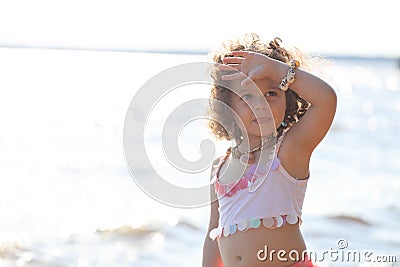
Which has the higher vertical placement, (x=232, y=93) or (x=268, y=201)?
(x=232, y=93)

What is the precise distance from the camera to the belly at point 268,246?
323 cm

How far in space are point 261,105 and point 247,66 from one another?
17 cm

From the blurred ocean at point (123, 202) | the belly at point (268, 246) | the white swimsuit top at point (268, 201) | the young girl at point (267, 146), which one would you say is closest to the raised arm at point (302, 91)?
the young girl at point (267, 146)

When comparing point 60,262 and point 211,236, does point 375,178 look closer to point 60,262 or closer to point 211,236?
point 60,262

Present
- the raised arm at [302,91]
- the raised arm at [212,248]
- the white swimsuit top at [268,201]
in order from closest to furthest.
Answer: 1. the raised arm at [302,91]
2. the white swimsuit top at [268,201]
3. the raised arm at [212,248]

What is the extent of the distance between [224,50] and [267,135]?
Answer: 398 millimetres

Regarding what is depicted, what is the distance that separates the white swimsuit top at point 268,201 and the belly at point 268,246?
0.03 metres

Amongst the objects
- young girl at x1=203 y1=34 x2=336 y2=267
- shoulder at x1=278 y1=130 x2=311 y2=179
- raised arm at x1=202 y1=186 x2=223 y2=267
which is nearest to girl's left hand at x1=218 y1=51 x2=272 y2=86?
young girl at x1=203 y1=34 x2=336 y2=267

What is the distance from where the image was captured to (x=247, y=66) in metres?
3.20

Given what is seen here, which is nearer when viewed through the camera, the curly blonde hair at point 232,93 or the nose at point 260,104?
the nose at point 260,104

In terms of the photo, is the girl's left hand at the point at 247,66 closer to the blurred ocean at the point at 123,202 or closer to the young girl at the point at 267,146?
the young girl at the point at 267,146

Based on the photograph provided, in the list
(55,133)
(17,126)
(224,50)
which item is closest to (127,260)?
(224,50)

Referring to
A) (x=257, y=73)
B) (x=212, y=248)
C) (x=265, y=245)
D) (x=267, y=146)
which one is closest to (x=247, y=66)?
(x=257, y=73)

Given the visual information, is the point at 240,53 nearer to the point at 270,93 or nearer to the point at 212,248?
the point at 270,93
